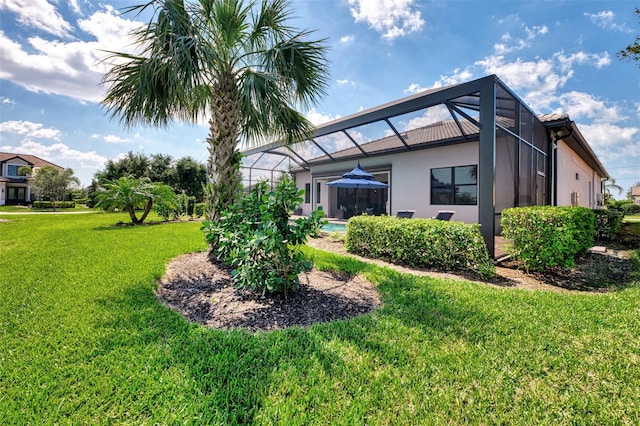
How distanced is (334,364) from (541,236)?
519cm

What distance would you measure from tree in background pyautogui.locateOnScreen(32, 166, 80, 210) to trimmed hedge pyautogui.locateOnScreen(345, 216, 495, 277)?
37.7 metres

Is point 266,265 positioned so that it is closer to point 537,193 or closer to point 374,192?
point 537,193

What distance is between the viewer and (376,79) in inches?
402

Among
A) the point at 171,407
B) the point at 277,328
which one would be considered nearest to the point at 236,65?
the point at 277,328

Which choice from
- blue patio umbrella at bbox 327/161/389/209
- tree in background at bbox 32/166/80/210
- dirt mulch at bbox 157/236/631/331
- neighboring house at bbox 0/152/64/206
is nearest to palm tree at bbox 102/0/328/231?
dirt mulch at bbox 157/236/631/331

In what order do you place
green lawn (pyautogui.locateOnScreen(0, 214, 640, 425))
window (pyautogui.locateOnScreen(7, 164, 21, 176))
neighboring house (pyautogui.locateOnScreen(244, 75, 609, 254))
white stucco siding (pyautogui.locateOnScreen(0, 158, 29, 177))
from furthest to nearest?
1. window (pyautogui.locateOnScreen(7, 164, 21, 176))
2. white stucco siding (pyautogui.locateOnScreen(0, 158, 29, 177))
3. neighboring house (pyautogui.locateOnScreen(244, 75, 609, 254))
4. green lawn (pyautogui.locateOnScreen(0, 214, 640, 425))

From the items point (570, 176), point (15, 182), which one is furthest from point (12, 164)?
point (570, 176)

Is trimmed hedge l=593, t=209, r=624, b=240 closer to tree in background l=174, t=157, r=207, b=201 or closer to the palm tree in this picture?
the palm tree

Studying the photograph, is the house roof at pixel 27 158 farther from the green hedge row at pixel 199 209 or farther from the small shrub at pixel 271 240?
the small shrub at pixel 271 240

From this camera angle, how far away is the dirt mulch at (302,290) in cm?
345

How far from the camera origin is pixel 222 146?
550 centimetres

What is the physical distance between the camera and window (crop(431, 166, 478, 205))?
37.9 ft

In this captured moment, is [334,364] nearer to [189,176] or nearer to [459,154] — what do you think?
[459,154]

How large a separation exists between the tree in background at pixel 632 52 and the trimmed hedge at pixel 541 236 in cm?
581
